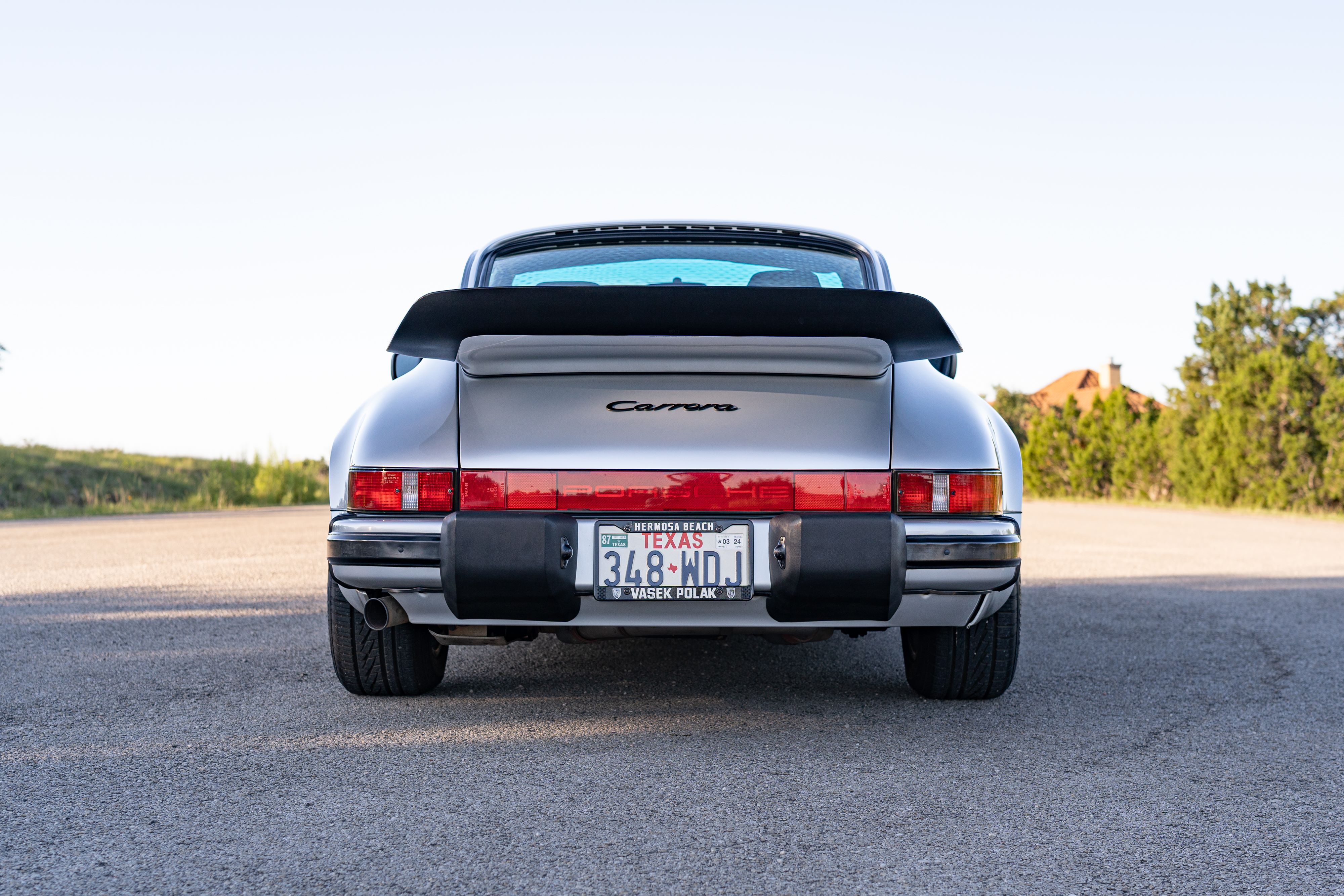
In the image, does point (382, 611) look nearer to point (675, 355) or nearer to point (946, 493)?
point (675, 355)

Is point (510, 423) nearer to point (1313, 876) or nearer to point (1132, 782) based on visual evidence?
point (1132, 782)

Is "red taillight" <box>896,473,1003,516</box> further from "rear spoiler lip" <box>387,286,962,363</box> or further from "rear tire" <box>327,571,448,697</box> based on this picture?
"rear tire" <box>327,571,448,697</box>

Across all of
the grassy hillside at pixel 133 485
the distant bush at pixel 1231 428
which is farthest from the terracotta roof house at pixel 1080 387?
the grassy hillside at pixel 133 485

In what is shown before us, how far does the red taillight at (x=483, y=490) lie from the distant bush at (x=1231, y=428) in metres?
19.7

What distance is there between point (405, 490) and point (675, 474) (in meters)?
0.76

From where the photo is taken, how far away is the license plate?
279cm

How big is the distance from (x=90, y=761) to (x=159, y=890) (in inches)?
42.0

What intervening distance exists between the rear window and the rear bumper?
1.28m

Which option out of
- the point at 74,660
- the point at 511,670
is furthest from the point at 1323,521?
the point at 74,660

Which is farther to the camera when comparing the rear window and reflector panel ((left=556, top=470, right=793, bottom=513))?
the rear window

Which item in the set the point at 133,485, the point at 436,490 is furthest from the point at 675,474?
the point at 133,485

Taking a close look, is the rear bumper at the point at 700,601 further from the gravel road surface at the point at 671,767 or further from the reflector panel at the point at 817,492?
the gravel road surface at the point at 671,767

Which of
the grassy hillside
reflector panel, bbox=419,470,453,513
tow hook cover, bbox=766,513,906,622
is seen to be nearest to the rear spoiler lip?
reflector panel, bbox=419,470,453,513

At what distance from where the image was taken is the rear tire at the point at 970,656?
11.0ft
